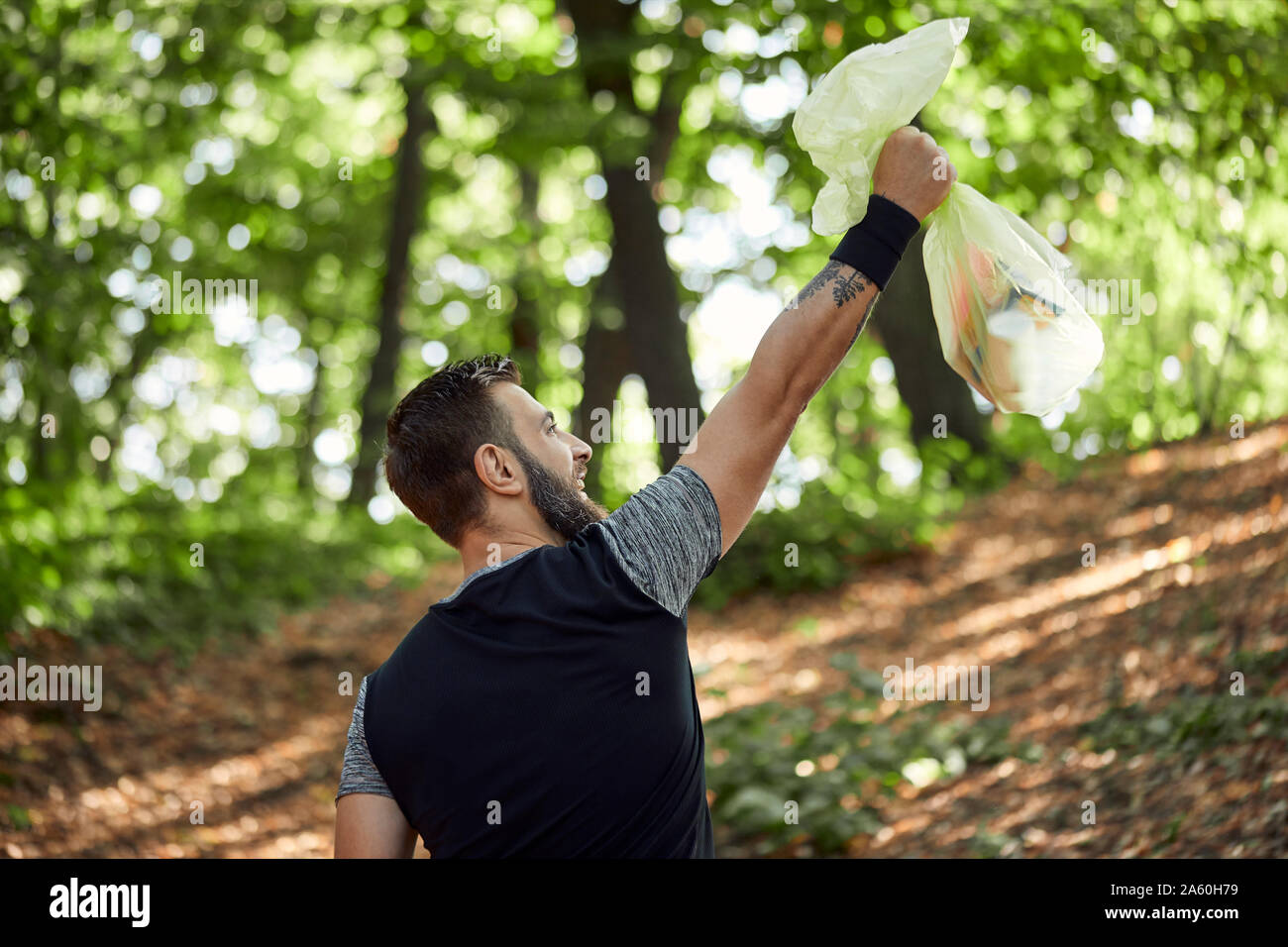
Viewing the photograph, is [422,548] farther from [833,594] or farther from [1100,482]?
[1100,482]

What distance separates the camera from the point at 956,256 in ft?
8.60

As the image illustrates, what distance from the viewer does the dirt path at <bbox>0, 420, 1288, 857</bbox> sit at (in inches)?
210

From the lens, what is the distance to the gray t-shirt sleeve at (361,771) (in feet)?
6.54

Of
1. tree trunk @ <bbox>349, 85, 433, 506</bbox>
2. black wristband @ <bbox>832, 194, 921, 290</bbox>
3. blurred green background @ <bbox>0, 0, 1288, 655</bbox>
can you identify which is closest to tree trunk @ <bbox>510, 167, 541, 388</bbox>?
blurred green background @ <bbox>0, 0, 1288, 655</bbox>

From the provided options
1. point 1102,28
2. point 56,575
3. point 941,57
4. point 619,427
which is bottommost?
point 56,575

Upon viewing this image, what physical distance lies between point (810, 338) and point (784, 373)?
0.30 ft

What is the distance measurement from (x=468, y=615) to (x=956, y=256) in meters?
1.50

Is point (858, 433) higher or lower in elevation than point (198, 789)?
higher

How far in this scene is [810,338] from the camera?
207 centimetres

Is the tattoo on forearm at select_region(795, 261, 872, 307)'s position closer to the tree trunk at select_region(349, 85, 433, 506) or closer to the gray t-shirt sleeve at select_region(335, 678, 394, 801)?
the gray t-shirt sleeve at select_region(335, 678, 394, 801)

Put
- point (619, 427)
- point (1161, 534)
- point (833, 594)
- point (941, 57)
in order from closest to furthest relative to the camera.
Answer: point (941, 57), point (1161, 534), point (833, 594), point (619, 427)

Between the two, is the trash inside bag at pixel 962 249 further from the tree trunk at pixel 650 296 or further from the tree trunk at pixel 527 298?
the tree trunk at pixel 527 298

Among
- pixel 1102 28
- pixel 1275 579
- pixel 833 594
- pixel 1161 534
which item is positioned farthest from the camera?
pixel 833 594

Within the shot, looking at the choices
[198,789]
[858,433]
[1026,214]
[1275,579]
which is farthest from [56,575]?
[858,433]
